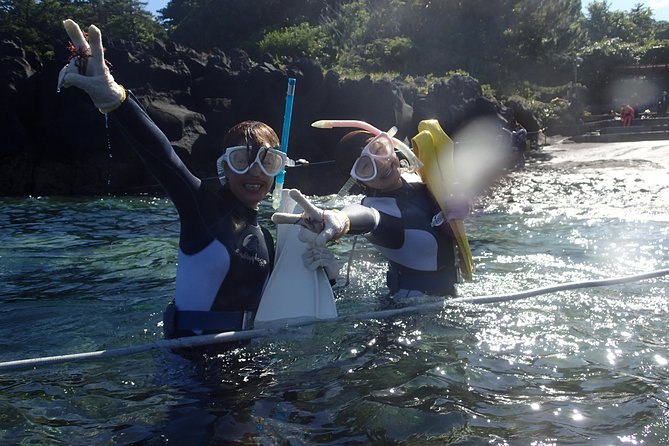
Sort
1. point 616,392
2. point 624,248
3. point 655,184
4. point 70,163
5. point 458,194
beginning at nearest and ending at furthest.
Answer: point 616,392 < point 458,194 < point 624,248 < point 655,184 < point 70,163

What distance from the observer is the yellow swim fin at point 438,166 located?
397cm

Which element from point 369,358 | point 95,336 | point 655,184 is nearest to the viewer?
point 369,358

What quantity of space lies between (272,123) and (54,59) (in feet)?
18.2

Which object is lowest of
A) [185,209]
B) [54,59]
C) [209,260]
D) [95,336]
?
[95,336]

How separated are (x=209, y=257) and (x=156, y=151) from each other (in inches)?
22.2

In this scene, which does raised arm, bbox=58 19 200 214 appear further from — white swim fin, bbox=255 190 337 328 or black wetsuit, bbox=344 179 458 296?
black wetsuit, bbox=344 179 458 296

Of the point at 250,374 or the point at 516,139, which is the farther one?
the point at 516,139

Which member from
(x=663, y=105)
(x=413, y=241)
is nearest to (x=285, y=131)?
(x=413, y=241)

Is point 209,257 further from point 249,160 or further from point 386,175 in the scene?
point 386,175

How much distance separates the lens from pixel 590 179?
42.2 feet

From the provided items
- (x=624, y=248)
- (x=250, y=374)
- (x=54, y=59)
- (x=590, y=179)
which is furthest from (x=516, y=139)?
(x=250, y=374)

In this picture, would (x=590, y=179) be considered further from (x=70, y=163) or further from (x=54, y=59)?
(x=54, y=59)

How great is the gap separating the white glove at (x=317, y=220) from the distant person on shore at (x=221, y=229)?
275mm

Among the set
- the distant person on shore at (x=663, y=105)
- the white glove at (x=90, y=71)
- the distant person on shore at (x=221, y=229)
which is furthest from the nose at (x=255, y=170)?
the distant person on shore at (x=663, y=105)
